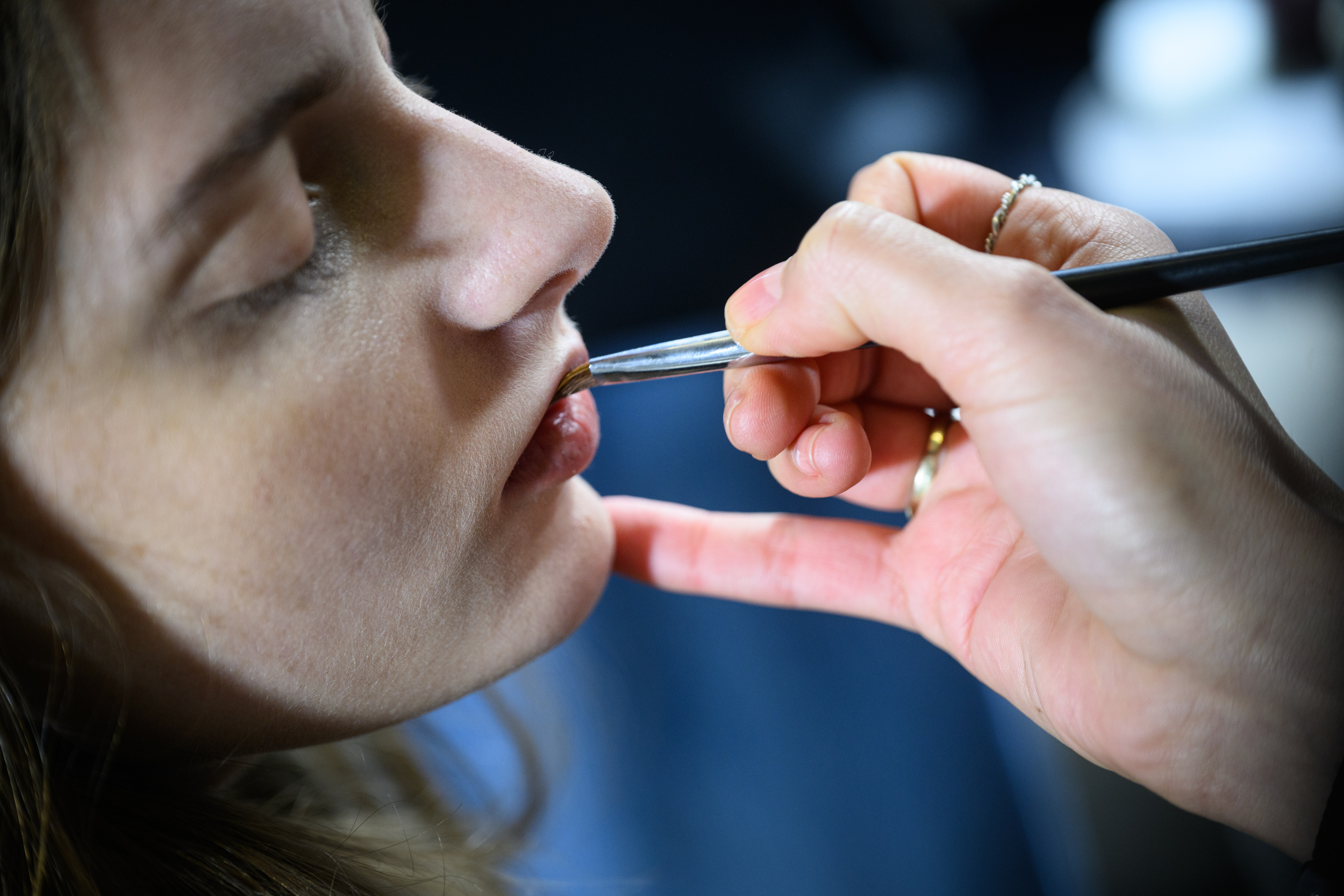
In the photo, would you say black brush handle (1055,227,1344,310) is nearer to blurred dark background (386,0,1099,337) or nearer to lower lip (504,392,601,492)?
lower lip (504,392,601,492)

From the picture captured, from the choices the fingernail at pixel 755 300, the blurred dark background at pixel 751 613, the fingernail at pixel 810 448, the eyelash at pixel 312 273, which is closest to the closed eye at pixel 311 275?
the eyelash at pixel 312 273

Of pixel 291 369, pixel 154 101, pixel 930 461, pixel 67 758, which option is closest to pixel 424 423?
pixel 291 369

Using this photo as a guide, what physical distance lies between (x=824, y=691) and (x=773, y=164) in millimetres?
706

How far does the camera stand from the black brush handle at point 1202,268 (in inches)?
→ 15.5

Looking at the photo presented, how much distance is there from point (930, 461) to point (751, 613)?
32 centimetres

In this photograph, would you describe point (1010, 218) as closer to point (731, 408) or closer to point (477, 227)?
point (731, 408)

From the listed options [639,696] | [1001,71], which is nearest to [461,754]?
[639,696]

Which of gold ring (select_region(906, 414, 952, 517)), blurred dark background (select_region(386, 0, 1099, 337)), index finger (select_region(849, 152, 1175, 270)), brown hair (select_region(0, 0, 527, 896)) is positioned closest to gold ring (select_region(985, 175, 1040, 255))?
index finger (select_region(849, 152, 1175, 270))

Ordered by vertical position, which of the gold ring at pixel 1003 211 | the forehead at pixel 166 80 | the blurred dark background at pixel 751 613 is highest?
the forehead at pixel 166 80

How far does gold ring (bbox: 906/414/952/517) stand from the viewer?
0.63m

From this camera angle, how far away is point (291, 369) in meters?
0.38

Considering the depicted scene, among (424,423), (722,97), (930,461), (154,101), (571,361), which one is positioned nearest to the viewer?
(154,101)

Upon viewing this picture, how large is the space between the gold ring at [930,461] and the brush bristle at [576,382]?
0.30 m

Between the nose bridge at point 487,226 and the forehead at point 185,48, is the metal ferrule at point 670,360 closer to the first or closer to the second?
the nose bridge at point 487,226
